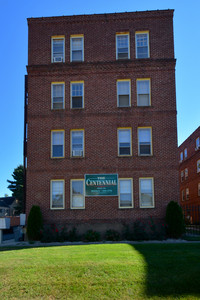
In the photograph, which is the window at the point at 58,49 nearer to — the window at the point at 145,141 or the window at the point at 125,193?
the window at the point at 145,141

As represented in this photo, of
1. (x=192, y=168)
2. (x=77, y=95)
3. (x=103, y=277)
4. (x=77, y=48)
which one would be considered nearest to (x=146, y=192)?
(x=77, y=95)

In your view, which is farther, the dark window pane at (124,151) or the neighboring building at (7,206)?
the neighboring building at (7,206)

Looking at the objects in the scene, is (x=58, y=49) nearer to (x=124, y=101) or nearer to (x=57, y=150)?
(x=124, y=101)

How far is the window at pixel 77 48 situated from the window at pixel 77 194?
7.60 meters

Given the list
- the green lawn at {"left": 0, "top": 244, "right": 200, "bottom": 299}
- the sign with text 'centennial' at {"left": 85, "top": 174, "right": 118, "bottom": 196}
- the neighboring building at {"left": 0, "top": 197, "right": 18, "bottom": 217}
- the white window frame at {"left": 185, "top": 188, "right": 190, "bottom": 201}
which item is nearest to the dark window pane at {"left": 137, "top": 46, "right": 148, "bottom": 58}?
the sign with text 'centennial' at {"left": 85, "top": 174, "right": 118, "bottom": 196}

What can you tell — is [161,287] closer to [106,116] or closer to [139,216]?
[139,216]

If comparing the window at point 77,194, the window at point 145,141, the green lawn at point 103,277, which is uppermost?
the window at point 145,141

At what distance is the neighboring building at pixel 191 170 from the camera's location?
39.1 m

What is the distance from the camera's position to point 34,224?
61.9 feet

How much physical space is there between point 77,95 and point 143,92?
400 centimetres

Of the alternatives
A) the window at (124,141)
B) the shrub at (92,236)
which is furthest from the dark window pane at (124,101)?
the shrub at (92,236)

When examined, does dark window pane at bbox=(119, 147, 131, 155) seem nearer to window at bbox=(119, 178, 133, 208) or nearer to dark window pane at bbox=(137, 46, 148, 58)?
window at bbox=(119, 178, 133, 208)

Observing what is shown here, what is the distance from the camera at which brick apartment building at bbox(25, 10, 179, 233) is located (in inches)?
774

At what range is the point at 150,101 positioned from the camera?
67.2 feet
